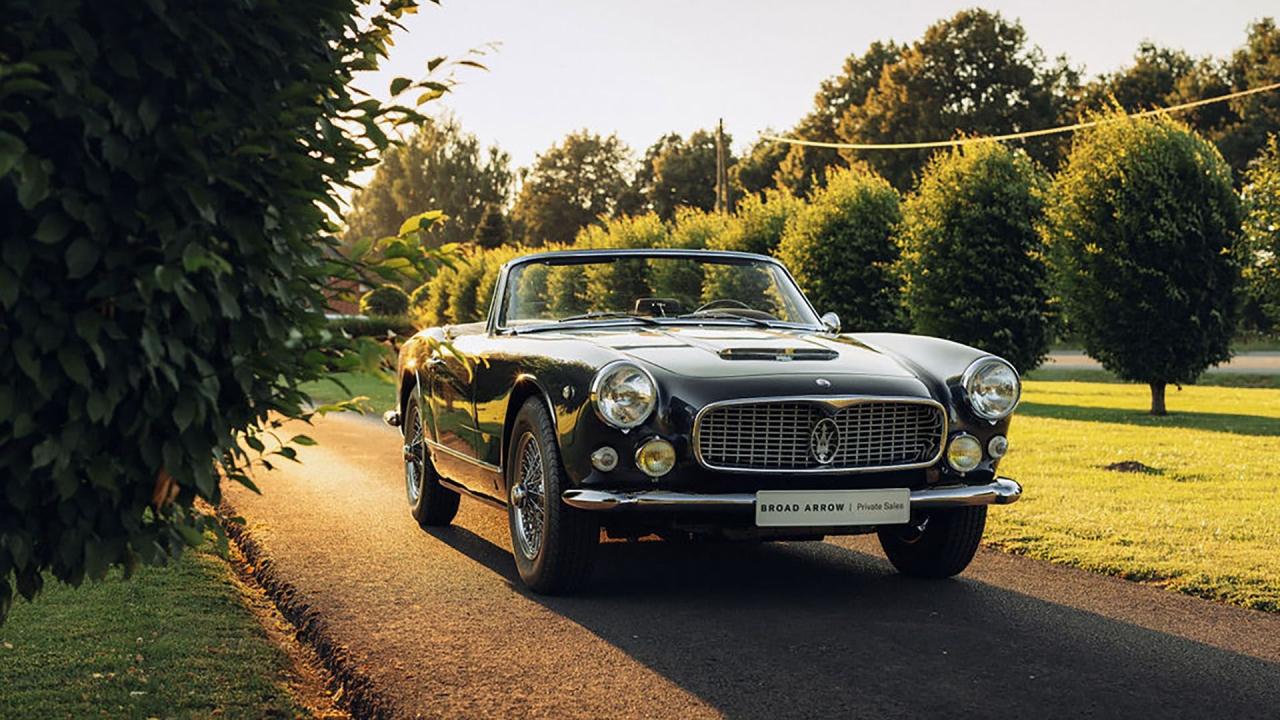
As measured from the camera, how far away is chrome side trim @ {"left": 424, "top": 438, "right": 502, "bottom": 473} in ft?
24.5

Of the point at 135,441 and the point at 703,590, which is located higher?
the point at 135,441

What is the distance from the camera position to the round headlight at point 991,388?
6785mm

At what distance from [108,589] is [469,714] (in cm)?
310

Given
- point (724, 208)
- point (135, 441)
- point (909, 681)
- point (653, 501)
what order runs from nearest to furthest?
point (135, 441)
point (909, 681)
point (653, 501)
point (724, 208)

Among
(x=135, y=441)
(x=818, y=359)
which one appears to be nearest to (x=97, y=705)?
(x=135, y=441)

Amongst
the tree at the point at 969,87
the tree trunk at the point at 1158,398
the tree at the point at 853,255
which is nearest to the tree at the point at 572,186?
the tree at the point at 969,87

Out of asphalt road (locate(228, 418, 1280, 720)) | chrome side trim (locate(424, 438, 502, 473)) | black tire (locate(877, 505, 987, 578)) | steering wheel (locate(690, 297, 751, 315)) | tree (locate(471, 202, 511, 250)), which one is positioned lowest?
asphalt road (locate(228, 418, 1280, 720))

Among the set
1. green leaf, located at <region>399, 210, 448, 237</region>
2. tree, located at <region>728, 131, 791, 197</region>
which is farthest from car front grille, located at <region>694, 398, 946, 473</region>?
tree, located at <region>728, 131, 791, 197</region>

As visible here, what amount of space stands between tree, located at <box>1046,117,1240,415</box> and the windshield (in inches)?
579

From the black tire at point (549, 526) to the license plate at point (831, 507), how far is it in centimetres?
82

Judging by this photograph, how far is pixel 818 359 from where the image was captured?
6.83m

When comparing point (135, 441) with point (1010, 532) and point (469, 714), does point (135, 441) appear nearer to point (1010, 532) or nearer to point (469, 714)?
point (469, 714)

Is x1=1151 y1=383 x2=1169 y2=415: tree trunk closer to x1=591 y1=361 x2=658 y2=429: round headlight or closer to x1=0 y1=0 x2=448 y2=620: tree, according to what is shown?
x1=591 y1=361 x2=658 y2=429: round headlight

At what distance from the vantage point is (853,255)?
27.1 m
